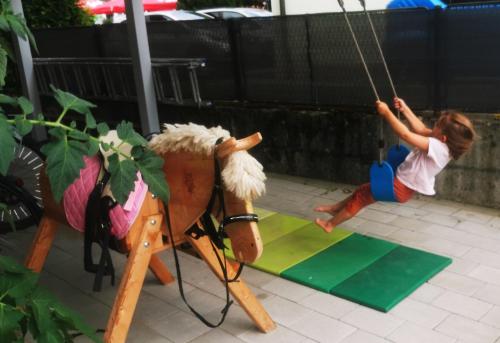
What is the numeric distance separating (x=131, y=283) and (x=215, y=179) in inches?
29.4

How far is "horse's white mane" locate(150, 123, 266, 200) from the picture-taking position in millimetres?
2553

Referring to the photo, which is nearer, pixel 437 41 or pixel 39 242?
pixel 39 242

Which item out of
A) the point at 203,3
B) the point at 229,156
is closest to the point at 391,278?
the point at 229,156

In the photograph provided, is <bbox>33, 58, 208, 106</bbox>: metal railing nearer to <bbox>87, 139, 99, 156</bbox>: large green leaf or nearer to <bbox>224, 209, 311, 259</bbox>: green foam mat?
<bbox>224, 209, 311, 259</bbox>: green foam mat

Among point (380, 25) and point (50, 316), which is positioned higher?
point (380, 25)

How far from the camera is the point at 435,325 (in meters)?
3.25

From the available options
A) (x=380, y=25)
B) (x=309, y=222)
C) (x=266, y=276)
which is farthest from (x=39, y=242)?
(x=380, y=25)

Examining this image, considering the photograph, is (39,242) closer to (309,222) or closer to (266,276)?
(266,276)

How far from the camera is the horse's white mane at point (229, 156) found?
8.38 ft

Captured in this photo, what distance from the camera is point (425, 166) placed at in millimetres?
3982

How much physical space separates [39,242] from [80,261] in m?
1.10

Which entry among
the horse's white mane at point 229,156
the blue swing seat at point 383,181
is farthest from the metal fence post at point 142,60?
the horse's white mane at point 229,156

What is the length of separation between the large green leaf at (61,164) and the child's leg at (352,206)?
2.91 m

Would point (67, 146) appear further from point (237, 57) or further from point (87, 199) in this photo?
point (237, 57)
